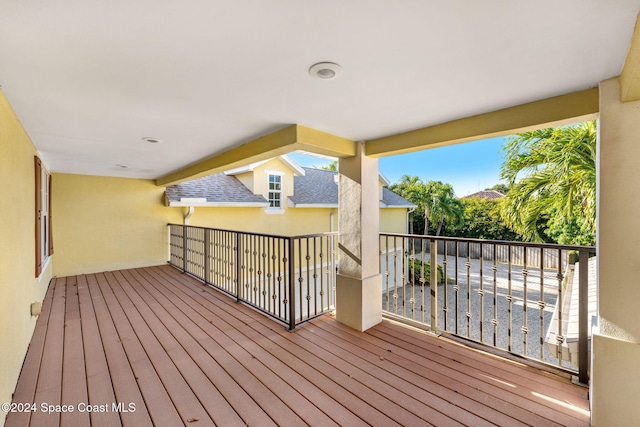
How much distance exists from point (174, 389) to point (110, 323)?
194 cm

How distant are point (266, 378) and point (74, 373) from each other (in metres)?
1.67

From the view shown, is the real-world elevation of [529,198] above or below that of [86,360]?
above

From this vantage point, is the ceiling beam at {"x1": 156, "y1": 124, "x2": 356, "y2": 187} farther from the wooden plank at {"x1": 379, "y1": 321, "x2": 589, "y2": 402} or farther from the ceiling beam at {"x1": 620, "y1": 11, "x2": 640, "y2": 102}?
the wooden plank at {"x1": 379, "y1": 321, "x2": 589, "y2": 402}

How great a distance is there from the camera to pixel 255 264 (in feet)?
15.7

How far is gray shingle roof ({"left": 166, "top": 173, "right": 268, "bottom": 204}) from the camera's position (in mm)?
7121

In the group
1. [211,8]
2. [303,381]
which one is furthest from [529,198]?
[211,8]

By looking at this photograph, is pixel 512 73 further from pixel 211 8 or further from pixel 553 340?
pixel 553 340

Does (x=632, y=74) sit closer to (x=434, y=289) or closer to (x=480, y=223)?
(x=434, y=289)

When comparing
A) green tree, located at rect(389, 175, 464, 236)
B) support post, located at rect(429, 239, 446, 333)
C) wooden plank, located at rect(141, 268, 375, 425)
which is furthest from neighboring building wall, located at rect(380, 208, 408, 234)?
wooden plank, located at rect(141, 268, 375, 425)

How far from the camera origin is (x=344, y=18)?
1208mm

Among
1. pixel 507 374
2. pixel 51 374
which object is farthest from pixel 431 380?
pixel 51 374

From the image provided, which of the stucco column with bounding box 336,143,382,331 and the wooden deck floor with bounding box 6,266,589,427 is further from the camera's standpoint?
the stucco column with bounding box 336,143,382,331

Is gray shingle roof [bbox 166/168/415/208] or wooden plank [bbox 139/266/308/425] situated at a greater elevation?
gray shingle roof [bbox 166/168/415/208]

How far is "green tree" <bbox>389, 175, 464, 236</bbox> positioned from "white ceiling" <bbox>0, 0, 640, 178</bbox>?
50.5ft
